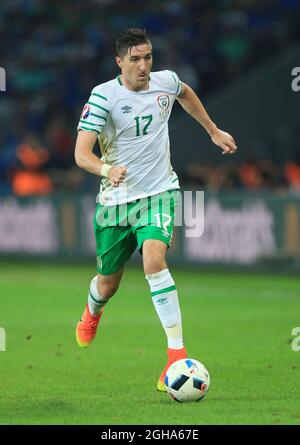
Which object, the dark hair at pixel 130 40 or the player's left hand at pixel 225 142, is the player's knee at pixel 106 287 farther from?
the dark hair at pixel 130 40

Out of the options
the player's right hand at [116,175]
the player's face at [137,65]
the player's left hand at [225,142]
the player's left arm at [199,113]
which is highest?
the player's face at [137,65]

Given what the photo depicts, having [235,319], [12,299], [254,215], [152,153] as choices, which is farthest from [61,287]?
[152,153]

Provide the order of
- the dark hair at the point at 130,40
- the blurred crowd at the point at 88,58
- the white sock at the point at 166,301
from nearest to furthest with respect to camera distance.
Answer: the white sock at the point at 166,301 → the dark hair at the point at 130,40 → the blurred crowd at the point at 88,58

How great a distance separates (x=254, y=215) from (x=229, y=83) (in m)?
4.88

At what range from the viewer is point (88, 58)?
81.7 ft

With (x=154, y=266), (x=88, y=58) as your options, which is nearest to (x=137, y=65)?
(x=154, y=266)

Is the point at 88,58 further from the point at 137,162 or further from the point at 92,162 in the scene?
the point at 92,162

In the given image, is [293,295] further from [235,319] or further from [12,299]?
[12,299]

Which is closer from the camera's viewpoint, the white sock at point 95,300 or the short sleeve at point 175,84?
the short sleeve at point 175,84

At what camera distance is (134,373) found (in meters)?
9.26

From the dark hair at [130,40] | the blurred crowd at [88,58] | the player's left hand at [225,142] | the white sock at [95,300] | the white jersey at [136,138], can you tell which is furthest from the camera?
the blurred crowd at [88,58]

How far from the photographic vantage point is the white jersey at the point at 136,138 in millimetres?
8508

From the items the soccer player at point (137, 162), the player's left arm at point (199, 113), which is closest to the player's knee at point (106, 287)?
the soccer player at point (137, 162)

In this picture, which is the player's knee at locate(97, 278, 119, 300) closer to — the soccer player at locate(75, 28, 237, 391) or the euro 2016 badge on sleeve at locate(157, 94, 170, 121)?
the soccer player at locate(75, 28, 237, 391)
